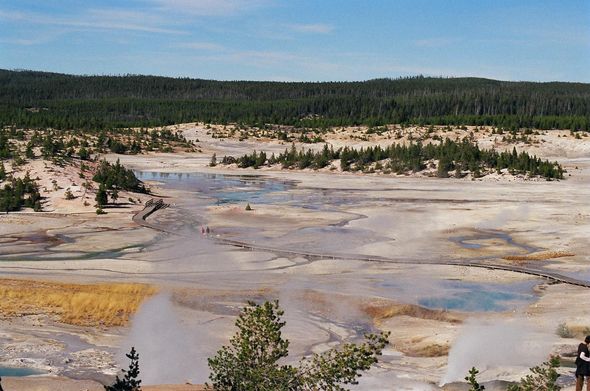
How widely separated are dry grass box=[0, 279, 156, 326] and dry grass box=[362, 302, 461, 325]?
6830mm

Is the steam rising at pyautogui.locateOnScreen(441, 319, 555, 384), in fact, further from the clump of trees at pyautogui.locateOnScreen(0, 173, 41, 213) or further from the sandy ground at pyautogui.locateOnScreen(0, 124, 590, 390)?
the clump of trees at pyautogui.locateOnScreen(0, 173, 41, 213)

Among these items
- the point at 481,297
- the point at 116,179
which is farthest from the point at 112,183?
the point at 481,297

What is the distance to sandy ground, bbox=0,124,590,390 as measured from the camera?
2109 cm

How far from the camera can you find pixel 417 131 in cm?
10294

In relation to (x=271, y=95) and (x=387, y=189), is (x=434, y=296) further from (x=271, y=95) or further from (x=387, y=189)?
(x=271, y=95)

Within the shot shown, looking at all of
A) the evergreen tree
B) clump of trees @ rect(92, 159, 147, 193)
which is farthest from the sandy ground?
clump of trees @ rect(92, 159, 147, 193)

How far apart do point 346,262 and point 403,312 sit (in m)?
8.06

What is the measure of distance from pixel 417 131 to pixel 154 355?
3374 inches

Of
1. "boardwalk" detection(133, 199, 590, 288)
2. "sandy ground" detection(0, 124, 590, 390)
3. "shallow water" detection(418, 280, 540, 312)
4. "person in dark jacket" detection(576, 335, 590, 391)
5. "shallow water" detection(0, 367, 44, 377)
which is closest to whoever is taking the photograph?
"person in dark jacket" detection(576, 335, 590, 391)

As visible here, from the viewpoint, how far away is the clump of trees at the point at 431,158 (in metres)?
73.7

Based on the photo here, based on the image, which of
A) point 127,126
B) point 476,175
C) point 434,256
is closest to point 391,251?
point 434,256

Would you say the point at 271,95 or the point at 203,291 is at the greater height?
the point at 271,95

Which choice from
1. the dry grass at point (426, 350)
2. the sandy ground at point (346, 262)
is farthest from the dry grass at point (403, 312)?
the dry grass at point (426, 350)

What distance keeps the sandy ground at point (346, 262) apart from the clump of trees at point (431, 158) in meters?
10.9
